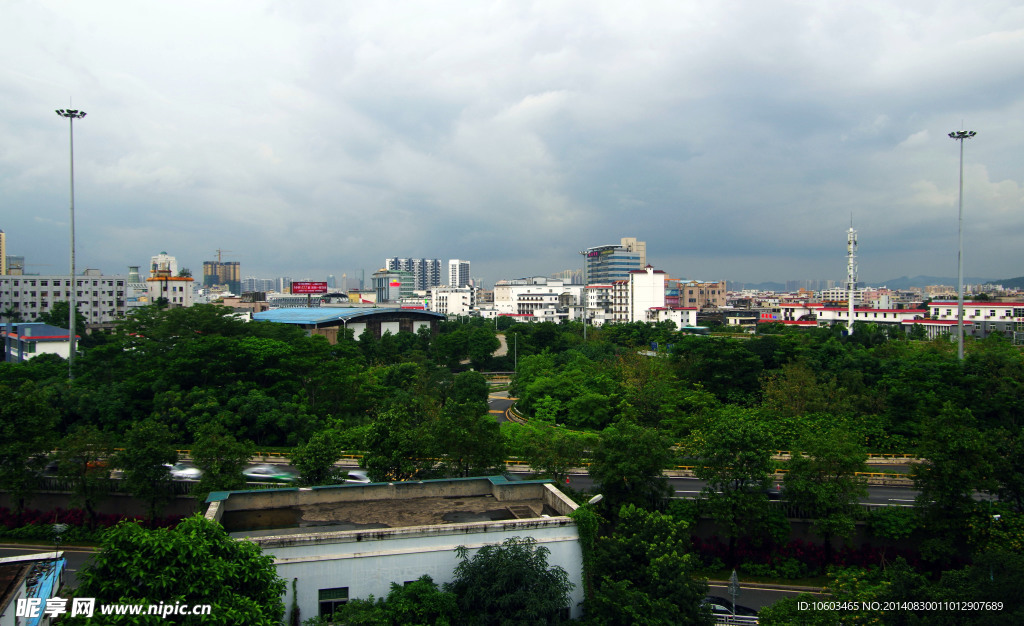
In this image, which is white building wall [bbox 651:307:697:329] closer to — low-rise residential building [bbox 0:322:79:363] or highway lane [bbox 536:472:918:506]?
highway lane [bbox 536:472:918:506]

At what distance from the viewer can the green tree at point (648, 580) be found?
35.9 ft

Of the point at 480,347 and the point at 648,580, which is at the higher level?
the point at 480,347

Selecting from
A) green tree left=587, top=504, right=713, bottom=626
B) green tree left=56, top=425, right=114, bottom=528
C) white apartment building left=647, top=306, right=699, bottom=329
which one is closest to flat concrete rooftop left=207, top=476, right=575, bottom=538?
green tree left=587, top=504, right=713, bottom=626

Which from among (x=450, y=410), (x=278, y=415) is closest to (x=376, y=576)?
(x=450, y=410)

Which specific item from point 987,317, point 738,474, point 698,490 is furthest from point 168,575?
point 987,317

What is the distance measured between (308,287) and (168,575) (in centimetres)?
7557

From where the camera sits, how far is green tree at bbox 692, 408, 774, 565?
53.3ft

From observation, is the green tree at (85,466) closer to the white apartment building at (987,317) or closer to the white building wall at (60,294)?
the white building wall at (60,294)

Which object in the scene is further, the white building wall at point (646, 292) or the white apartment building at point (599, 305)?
the white apartment building at point (599, 305)

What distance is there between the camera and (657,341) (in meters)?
54.0

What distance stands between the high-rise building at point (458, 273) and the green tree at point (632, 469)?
6380 inches

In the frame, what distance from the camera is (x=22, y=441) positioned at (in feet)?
59.3

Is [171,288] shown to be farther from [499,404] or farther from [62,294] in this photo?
[499,404]

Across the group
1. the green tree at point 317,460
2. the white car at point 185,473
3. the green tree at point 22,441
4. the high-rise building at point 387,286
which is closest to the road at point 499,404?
the white car at point 185,473
